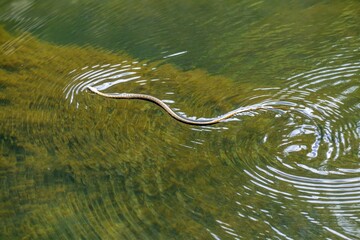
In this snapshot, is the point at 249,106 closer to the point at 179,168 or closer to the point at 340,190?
the point at 179,168

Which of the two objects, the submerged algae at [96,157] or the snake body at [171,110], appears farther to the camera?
the snake body at [171,110]

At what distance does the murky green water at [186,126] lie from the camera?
357cm

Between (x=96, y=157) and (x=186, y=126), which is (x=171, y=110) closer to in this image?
(x=186, y=126)

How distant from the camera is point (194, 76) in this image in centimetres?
511

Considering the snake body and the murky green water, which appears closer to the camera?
the murky green water

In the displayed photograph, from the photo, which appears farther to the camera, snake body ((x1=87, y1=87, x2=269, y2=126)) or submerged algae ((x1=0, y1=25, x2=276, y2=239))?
snake body ((x1=87, y1=87, x2=269, y2=126))

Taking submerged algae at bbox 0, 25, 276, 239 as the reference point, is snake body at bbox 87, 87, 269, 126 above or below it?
above

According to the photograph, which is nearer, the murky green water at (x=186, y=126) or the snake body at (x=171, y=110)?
the murky green water at (x=186, y=126)

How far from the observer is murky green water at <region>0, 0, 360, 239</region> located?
11.7 ft

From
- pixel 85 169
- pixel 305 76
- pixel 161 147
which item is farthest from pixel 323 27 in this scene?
pixel 85 169

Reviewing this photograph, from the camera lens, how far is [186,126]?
4438 millimetres

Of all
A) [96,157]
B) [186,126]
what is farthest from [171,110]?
[96,157]

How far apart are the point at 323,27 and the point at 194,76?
1.31 meters

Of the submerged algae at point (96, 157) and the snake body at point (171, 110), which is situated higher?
the snake body at point (171, 110)
